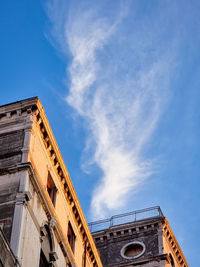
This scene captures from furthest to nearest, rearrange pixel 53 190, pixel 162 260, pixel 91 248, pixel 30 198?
pixel 162 260 → pixel 91 248 → pixel 53 190 → pixel 30 198

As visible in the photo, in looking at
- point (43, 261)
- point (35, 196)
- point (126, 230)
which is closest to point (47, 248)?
point (43, 261)

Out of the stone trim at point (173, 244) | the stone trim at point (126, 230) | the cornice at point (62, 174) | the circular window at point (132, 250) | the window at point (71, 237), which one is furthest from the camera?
the stone trim at point (173, 244)

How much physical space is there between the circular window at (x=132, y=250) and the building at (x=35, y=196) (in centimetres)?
1647

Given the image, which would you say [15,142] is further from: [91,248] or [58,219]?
[91,248]

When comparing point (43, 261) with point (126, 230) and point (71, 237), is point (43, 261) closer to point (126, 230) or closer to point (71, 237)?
point (71, 237)

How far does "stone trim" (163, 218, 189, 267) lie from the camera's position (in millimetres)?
58106

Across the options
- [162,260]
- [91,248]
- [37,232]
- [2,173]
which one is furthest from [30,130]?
[162,260]

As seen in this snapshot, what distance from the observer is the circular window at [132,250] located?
5703cm

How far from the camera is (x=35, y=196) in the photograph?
3300 centimetres

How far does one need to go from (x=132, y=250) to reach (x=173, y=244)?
401 cm

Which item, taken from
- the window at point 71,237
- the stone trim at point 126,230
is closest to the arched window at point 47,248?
the window at point 71,237

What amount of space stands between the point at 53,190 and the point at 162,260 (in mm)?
20938

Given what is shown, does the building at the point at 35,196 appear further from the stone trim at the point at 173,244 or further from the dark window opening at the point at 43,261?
the stone trim at the point at 173,244

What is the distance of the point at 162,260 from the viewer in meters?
55.1
